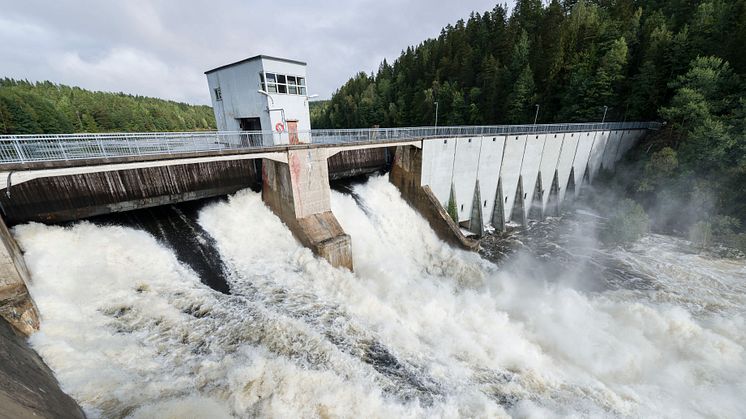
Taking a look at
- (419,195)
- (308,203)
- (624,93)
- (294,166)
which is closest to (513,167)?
(419,195)

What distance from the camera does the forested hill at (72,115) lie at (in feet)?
173

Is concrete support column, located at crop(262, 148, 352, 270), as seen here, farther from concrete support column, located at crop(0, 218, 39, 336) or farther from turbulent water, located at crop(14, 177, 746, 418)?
concrete support column, located at crop(0, 218, 39, 336)

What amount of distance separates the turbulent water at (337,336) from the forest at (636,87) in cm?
1196

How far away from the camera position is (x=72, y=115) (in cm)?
7006

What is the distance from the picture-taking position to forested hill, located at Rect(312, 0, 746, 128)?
31938 mm

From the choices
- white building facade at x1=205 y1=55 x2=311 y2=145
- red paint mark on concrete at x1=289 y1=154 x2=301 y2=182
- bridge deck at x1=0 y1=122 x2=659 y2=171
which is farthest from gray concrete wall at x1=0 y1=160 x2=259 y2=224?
red paint mark on concrete at x1=289 y1=154 x2=301 y2=182

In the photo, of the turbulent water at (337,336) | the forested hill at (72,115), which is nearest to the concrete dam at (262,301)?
the turbulent water at (337,336)

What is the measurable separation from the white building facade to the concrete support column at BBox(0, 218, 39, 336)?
9903 mm

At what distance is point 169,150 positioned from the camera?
35.5 feet

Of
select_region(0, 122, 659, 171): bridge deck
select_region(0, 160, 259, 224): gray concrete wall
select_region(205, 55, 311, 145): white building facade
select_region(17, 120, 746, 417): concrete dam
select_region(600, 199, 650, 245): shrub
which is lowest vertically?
select_region(600, 199, 650, 245): shrub

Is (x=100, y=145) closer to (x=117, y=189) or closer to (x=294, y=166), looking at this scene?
(x=117, y=189)

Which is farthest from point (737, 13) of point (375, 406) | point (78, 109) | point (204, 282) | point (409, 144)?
point (78, 109)

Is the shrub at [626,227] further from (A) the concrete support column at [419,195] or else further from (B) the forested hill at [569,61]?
(B) the forested hill at [569,61]

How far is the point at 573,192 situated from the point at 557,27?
28.1 m
